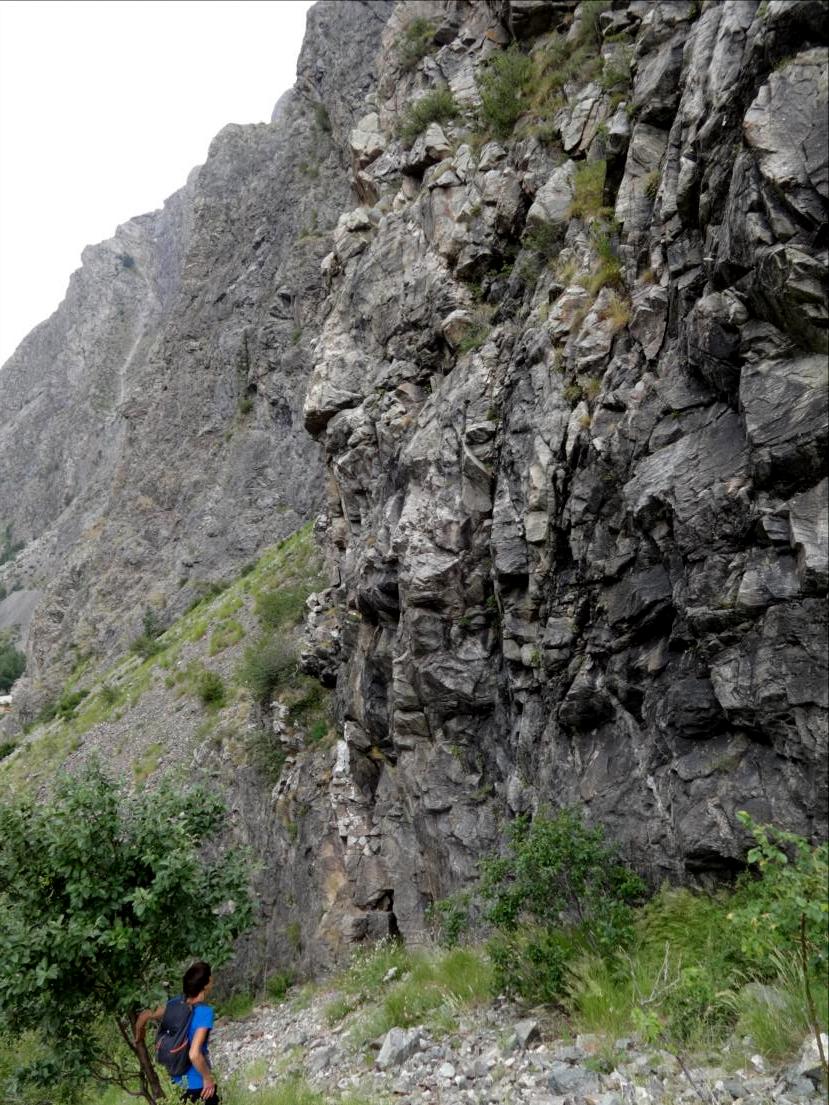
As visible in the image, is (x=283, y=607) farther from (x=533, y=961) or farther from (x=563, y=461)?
(x=533, y=961)

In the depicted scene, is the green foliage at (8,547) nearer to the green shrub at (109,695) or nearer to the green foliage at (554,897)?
the green shrub at (109,695)

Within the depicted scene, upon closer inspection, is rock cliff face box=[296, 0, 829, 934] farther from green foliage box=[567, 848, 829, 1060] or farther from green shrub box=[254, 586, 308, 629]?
green shrub box=[254, 586, 308, 629]

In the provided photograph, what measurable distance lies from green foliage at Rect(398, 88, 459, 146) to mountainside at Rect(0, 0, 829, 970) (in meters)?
0.07

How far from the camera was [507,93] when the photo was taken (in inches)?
569

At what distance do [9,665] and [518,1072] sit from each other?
254ft

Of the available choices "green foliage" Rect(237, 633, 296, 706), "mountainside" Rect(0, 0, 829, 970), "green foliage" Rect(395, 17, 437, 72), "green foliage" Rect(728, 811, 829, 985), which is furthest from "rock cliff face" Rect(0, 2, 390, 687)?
"green foliage" Rect(728, 811, 829, 985)

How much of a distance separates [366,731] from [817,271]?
12126 millimetres

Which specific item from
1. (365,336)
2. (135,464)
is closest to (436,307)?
(365,336)

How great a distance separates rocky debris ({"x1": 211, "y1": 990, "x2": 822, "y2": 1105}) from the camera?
453 cm

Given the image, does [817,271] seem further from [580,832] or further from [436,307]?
[436,307]

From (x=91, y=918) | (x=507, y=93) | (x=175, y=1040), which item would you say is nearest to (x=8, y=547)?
(x=507, y=93)

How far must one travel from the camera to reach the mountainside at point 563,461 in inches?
257

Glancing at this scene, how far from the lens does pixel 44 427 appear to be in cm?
11044

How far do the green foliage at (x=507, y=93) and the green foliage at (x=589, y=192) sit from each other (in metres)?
3.59
